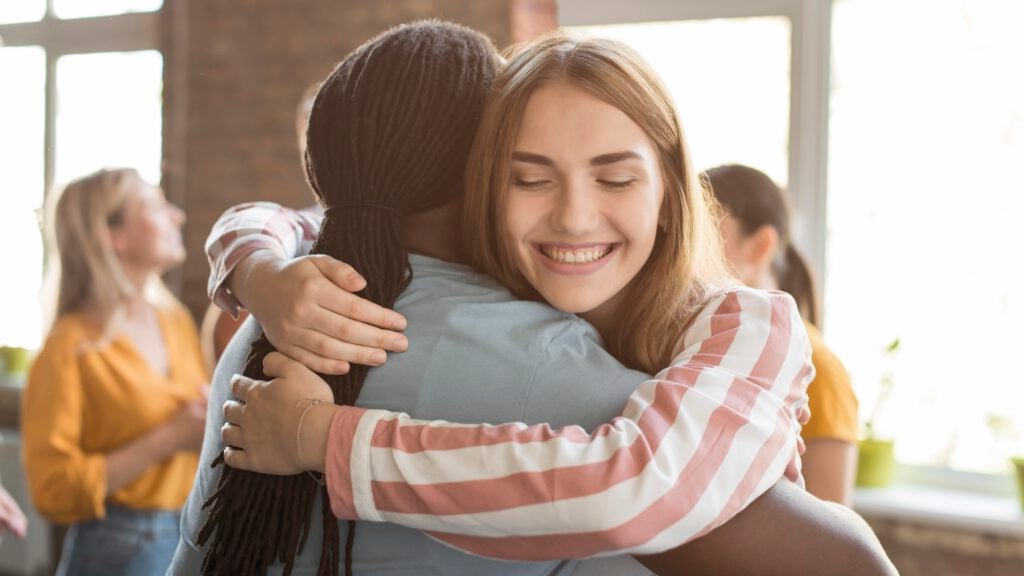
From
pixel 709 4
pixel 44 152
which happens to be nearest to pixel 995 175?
pixel 709 4

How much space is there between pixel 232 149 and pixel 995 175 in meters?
2.86

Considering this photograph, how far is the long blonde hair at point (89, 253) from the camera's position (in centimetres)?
275

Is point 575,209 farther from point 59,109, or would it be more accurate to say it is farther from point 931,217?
point 59,109

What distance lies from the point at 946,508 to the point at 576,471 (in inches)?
103

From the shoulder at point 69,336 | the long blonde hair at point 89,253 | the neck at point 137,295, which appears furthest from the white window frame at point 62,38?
the shoulder at point 69,336

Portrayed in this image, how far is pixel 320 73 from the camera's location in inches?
150

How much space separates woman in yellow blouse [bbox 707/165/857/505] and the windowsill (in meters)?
1.00

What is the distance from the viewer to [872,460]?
10.4 feet

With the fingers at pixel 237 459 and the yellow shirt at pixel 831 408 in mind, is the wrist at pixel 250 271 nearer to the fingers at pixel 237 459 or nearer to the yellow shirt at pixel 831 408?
the fingers at pixel 237 459

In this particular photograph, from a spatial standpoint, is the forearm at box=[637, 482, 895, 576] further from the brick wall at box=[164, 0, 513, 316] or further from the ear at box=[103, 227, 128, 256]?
the brick wall at box=[164, 0, 513, 316]

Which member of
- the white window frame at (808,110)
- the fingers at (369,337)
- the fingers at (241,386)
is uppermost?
the white window frame at (808,110)

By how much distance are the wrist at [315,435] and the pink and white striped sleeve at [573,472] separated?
0.6 inches

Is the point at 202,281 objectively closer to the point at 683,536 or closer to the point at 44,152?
the point at 44,152

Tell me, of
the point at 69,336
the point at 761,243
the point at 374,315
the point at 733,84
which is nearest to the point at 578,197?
the point at 374,315
